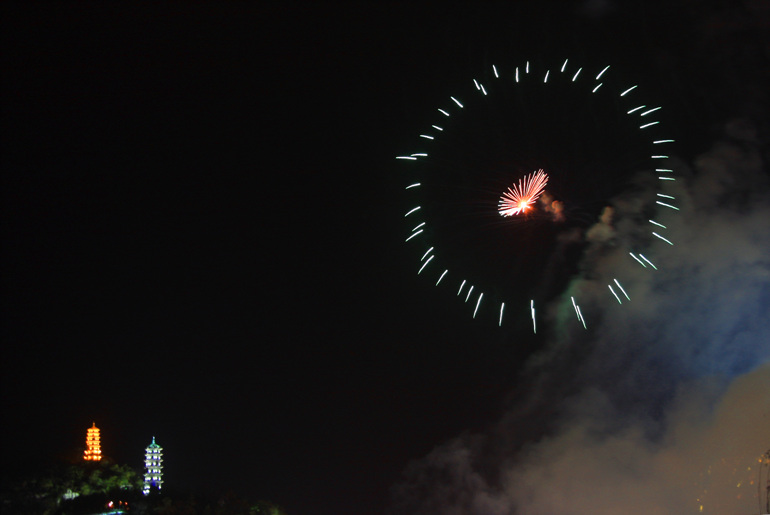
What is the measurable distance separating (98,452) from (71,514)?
38.1ft

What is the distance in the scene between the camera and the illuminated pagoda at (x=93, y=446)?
5234 centimetres

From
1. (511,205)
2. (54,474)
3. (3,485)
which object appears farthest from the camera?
(54,474)

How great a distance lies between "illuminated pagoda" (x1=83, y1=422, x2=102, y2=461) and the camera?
52.3 meters

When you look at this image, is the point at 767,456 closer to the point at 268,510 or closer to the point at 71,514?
the point at 268,510

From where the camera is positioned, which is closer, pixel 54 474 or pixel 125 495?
pixel 54 474

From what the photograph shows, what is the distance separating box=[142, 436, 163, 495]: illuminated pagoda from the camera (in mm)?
53969

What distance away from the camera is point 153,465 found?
54.8 meters

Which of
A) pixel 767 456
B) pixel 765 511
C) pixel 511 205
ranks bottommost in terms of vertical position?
pixel 765 511

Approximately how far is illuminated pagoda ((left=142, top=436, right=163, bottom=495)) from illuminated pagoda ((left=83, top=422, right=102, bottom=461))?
134 inches

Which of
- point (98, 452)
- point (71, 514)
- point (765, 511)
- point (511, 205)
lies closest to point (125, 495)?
point (71, 514)

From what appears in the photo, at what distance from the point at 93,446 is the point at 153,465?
444 centimetres

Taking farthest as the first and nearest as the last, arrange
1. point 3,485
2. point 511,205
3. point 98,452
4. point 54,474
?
1. point 98,452
2. point 54,474
3. point 3,485
4. point 511,205

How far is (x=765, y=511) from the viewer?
50.7m

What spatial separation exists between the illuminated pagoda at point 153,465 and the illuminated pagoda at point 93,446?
11.2 feet
